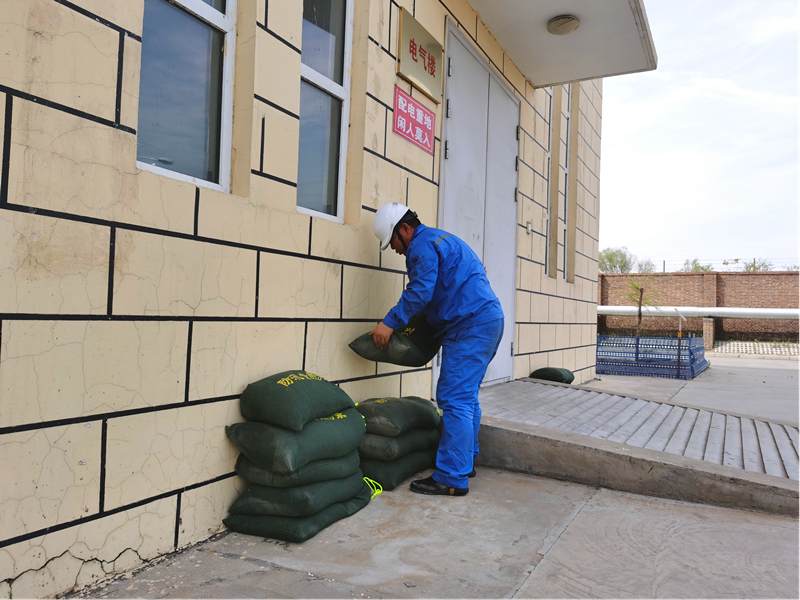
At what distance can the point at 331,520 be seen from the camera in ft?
8.65

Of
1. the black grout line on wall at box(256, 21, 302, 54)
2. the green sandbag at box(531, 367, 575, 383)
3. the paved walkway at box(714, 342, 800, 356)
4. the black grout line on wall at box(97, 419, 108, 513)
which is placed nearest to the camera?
the black grout line on wall at box(97, 419, 108, 513)

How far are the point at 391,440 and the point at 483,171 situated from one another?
3486 millimetres

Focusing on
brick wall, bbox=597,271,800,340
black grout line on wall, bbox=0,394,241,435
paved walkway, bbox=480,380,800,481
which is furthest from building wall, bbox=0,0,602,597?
brick wall, bbox=597,271,800,340

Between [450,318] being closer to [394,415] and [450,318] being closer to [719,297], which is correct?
[394,415]

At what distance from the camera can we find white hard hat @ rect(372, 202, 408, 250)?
349cm

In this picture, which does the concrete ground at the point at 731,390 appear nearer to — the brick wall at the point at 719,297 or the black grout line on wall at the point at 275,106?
the black grout line on wall at the point at 275,106

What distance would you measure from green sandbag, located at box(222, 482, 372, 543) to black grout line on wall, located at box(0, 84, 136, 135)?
1811mm

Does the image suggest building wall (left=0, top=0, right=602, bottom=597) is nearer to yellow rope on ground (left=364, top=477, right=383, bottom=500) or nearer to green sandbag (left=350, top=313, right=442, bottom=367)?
green sandbag (left=350, top=313, right=442, bottom=367)

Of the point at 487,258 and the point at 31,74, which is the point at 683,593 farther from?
the point at 487,258

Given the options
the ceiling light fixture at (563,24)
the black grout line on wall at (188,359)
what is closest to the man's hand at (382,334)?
the black grout line on wall at (188,359)

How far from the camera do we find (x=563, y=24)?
561cm

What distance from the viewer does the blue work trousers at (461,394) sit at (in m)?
3.28

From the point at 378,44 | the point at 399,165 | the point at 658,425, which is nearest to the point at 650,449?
the point at 658,425

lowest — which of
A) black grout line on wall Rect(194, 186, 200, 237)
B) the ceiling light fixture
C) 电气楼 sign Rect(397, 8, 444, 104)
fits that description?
black grout line on wall Rect(194, 186, 200, 237)
